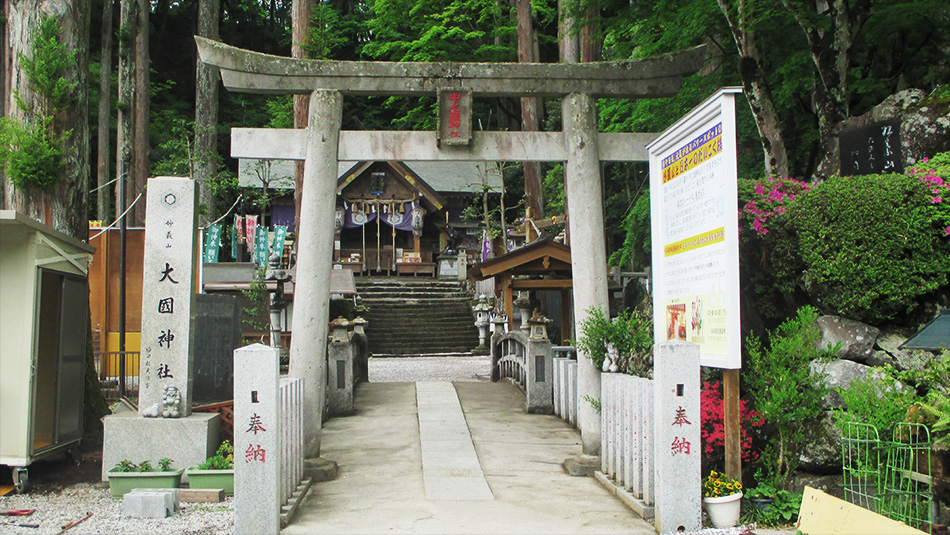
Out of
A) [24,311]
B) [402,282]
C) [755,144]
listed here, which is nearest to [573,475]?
[24,311]

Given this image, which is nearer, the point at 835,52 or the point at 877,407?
the point at 877,407

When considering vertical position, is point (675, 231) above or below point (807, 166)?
below

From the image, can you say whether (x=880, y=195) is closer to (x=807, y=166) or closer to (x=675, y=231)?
(x=675, y=231)

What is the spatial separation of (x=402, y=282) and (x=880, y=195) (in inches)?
952

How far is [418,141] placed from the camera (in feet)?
28.8

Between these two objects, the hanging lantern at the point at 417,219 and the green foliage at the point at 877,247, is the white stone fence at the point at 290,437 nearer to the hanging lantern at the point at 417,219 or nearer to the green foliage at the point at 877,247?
the green foliage at the point at 877,247

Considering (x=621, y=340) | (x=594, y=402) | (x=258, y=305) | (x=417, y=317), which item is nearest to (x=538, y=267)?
(x=258, y=305)

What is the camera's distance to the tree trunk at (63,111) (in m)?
8.99

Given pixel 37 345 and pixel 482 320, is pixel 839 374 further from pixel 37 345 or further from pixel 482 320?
pixel 482 320

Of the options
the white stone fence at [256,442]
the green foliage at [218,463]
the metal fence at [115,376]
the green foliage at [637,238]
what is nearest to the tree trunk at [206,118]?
the metal fence at [115,376]

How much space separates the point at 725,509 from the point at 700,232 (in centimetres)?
233

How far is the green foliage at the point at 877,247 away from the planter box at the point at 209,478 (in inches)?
240

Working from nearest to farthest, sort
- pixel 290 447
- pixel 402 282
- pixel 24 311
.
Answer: pixel 290 447 < pixel 24 311 < pixel 402 282

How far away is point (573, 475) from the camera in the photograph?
8094mm
